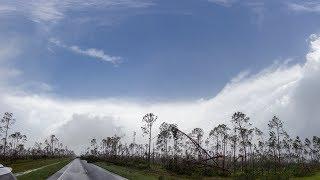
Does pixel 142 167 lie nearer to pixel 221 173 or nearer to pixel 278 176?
pixel 221 173

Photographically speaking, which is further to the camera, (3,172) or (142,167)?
(142,167)

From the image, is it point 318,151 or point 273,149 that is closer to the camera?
point 273,149

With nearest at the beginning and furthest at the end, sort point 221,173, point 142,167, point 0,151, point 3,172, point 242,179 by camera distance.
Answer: point 3,172
point 242,179
point 221,173
point 142,167
point 0,151

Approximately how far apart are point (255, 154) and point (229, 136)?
1565 cm

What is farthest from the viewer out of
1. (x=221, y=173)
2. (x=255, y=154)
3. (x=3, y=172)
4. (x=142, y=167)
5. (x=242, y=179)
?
(x=255, y=154)

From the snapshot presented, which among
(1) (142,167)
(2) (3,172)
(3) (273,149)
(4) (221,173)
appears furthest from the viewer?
(3) (273,149)

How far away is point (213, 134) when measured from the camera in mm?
122625

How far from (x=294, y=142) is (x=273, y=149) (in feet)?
28.0

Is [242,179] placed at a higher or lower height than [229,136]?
lower

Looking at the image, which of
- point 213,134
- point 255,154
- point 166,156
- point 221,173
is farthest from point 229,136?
point 221,173

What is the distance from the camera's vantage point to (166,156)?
135m

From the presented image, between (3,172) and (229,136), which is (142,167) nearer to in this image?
(229,136)

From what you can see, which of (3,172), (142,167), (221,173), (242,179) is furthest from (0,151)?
(3,172)

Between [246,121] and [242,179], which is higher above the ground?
[246,121]
